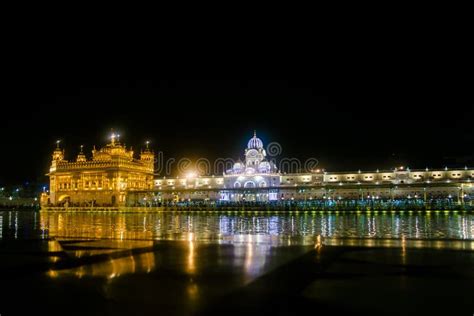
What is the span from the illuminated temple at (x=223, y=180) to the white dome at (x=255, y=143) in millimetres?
1599

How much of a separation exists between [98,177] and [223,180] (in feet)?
96.5

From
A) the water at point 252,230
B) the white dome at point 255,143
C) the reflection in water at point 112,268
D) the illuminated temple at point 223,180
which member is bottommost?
the water at point 252,230

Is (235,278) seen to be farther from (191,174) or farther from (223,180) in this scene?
(191,174)

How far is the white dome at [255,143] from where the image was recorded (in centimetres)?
12431

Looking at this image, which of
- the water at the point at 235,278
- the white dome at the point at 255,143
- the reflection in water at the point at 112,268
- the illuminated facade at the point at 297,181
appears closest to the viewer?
the water at the point at 235,278

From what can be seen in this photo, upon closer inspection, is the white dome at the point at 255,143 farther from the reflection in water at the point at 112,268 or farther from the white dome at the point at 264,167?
the reflection in water at the point at 112,268

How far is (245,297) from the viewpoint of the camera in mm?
9633

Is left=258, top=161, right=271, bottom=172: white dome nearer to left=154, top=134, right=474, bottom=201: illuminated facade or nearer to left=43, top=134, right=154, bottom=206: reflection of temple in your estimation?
left=154, top=134, right=474, bottom=201: illuminated facade

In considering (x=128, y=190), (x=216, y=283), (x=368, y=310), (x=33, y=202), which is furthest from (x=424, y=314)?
(x=33, y=202)

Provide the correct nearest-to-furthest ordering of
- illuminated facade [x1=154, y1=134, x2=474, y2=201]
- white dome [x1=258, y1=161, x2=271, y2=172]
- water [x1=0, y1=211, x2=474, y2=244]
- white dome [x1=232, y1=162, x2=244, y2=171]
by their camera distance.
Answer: water [x1=0, y1=211, x2=474, y2=244] → illuminated facade [x1=154, y1=134, x2=474, y2=201] → white dome [x1=258, y1=161, x2=271, y2=172] → white dome [x1=232, y1=162, x2=244, y2=171]

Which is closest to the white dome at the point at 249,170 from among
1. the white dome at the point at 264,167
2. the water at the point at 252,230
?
the white dome at the point at 264,167

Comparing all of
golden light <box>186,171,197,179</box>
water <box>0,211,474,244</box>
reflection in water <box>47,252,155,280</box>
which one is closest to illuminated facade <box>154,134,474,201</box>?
golden light <box>186,171,197,179</box>

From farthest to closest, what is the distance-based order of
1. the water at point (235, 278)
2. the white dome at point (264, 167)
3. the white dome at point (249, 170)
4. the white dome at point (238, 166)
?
the white dome at point (238, 166) → the white dome at point (264, 167) → the white dome at point (249, 170) → the water at point (235, 278)

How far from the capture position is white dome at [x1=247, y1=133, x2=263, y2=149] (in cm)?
12431
